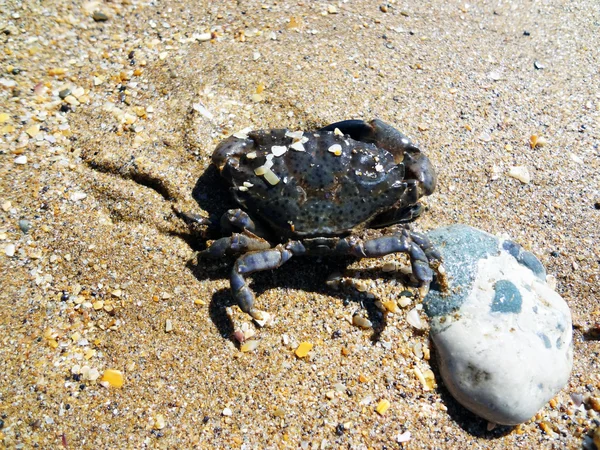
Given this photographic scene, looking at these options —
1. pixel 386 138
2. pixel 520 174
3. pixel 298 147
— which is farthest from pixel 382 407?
pixel 520 174

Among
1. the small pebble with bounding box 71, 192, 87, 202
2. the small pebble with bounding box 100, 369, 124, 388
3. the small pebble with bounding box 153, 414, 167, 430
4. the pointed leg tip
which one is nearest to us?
the small pebble with bounding box 153, 414, 167, 430

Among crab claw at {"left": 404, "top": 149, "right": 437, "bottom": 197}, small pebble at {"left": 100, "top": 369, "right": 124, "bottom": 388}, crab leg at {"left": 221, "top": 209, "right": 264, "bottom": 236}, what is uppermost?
crab claw at {"left": 404, "top": 149, "right": 437, "bottom": 197}

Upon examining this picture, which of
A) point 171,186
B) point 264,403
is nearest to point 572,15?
point 171,186

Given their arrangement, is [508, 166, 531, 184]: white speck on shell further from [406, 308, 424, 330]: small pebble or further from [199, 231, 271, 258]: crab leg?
[199, 231, 271, 258]: crab leg

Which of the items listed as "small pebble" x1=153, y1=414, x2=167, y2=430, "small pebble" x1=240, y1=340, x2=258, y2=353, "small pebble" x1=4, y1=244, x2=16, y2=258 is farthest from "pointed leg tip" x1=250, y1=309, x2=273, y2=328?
"small pebble" x1=4, y1=244, x2=16, y2=258

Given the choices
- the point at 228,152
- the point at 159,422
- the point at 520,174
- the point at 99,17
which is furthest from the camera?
the point at 99,17

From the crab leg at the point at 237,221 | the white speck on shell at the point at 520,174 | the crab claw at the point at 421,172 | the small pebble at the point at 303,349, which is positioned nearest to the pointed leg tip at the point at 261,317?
the small pebble at the point at 303,349

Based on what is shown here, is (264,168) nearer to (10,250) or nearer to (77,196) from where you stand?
(77,196)
